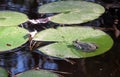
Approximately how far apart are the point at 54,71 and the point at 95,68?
Answer: 0.86ft

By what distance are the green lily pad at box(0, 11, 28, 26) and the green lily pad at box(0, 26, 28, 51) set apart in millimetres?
95

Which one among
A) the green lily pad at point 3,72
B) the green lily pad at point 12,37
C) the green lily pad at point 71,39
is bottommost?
the green lily pad at point 3,72

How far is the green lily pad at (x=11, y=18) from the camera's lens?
2393 millimetres

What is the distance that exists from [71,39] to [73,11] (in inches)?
22.9

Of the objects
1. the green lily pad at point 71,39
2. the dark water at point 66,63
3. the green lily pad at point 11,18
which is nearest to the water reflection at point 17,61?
the dark water at point 66,63

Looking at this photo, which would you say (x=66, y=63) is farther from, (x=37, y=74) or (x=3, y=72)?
(x=3, y=72)

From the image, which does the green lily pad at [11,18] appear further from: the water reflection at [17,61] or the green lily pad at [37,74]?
the green lily pad at [37,74]

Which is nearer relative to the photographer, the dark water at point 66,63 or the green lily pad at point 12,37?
the dark water at point 66,63

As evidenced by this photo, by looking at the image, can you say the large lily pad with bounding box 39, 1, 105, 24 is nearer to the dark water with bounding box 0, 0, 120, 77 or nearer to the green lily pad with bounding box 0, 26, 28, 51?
the green lily pad with bounding box 0, 26, 28, 51

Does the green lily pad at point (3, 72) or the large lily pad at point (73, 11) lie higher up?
the large lily pad at point (73, 11)

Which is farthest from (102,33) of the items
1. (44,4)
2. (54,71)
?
(44,4)

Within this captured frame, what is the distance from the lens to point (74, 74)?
5.56 ft

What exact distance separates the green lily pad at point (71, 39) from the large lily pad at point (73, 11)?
20 cm

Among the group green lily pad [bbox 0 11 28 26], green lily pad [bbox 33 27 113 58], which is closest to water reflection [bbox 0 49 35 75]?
green lily pad [bbox 33 27 113 58]
